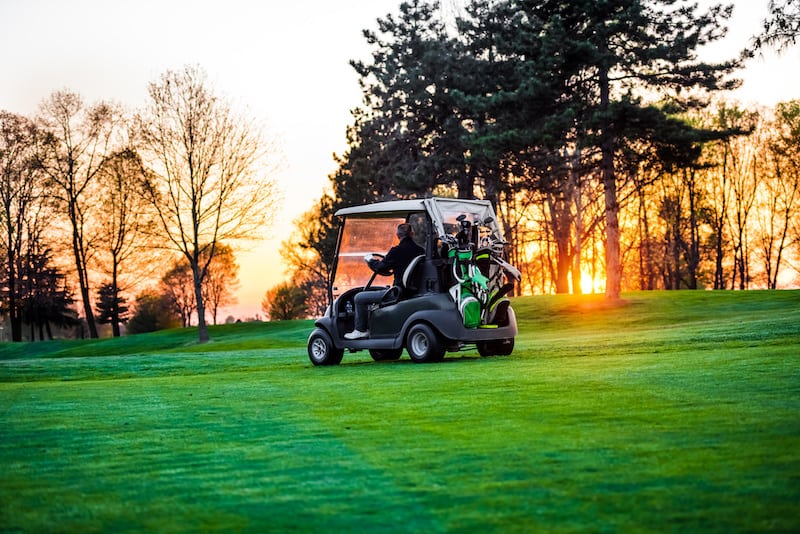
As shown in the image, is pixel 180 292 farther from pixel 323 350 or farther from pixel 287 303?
pixel 323 350

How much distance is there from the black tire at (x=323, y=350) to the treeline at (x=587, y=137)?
11514mm

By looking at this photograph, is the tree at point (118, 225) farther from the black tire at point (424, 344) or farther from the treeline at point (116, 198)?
the black tire at point (424, 344)

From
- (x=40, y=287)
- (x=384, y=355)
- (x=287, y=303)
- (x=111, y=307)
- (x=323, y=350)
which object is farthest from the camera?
(x=287, y=303)

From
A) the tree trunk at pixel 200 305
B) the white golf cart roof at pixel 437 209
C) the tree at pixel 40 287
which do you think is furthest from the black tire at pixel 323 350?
the tree at pixel 40 287

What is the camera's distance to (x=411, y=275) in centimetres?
1388

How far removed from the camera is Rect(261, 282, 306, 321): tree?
248ft

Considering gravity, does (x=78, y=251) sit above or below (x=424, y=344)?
above

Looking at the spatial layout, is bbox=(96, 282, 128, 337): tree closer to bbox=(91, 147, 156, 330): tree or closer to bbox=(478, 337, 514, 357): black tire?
bbox=(91, 147, 156, 330): tree

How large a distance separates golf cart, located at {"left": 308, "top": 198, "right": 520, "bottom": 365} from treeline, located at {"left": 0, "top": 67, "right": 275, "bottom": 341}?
24934 mm

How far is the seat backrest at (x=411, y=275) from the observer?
13758 mm

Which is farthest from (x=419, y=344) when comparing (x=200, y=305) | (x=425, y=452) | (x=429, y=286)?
(x=200, y=305)

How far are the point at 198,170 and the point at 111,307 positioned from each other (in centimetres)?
2556

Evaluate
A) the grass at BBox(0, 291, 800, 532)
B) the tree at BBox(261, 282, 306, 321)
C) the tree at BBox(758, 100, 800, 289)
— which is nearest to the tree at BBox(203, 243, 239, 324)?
the tree at BBox(261, 282, 306, 321)

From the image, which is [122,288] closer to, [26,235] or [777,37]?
[26,235]
